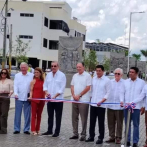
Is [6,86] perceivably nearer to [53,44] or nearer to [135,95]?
[135,95]

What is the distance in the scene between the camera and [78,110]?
10.5m

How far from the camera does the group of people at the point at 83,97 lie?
955cm

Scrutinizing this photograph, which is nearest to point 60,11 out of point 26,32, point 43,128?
point 26,32

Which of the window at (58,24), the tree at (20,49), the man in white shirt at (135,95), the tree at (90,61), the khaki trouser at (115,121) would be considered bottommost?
the khaki trouser at (115,121)

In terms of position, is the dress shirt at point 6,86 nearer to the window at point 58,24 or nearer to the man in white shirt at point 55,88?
Answer: the man in white shirt at point 55,88

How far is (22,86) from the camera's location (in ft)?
36.0

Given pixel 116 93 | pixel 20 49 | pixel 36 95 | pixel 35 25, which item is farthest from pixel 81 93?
pixel 35 25

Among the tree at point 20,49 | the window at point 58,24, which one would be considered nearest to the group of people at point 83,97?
the tree at point 20,49

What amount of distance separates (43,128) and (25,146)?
2836mm

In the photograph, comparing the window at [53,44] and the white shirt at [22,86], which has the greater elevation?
the window at [53,44]

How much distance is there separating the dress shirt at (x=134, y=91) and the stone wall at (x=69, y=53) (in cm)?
2331

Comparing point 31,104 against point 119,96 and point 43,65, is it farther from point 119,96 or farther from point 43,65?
point 43,65

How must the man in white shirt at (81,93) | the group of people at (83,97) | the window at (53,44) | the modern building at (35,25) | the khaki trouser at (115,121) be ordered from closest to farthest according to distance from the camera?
the group of people at (83,97) → the khaki trouser at (115,121) → the man in white shirt at (81,93) → the modern building at (35,25) → the window at (53,44)

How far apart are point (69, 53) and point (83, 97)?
22869mm
